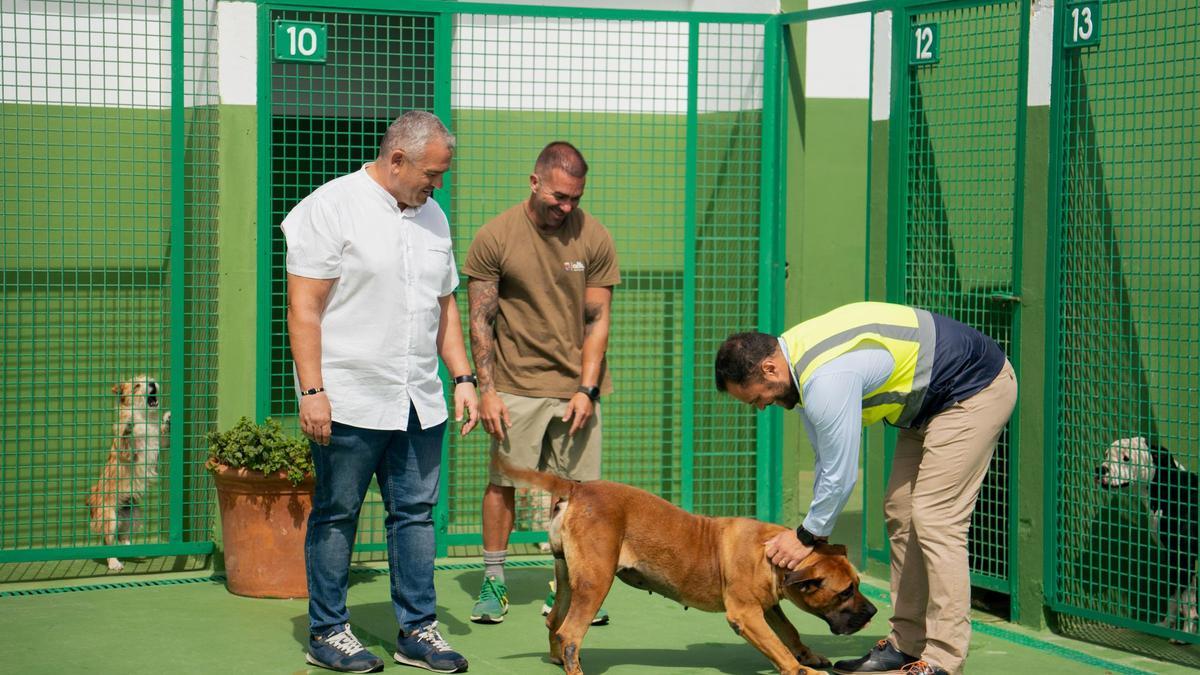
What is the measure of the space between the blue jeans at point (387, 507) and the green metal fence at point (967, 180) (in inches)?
105

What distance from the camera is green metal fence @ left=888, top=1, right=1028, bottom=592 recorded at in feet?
20.9

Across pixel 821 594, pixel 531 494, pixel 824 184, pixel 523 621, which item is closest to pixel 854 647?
pixel 821 594

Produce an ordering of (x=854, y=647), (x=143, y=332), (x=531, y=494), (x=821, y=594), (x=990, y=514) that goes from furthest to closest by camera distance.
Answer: (x=531, y=494) < (x=143, y=332) < (x=990, y=514) < (x=854, y=647) < (x=821, y=594)

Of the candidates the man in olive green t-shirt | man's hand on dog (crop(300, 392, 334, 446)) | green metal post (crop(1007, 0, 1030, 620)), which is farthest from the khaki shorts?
green metal post (crop(1007, 0, 1030, 620))

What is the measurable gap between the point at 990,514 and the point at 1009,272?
1133 millimetres

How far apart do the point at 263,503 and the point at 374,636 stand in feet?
3.16

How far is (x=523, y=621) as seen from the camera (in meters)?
6.10

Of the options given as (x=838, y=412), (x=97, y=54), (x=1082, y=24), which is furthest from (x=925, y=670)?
(x=97, y=54)

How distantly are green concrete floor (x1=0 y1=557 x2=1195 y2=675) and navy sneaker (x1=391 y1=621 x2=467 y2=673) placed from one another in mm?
62

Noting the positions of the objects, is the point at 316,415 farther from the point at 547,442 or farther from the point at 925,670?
the point at 925,670

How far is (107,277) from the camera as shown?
6.90 metres

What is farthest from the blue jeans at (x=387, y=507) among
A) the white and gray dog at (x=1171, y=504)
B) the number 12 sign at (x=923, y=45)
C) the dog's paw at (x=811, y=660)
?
the number 12 sign at (x=923, y=45)

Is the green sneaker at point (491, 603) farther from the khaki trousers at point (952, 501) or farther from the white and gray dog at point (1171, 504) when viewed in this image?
the white and gray dog at point (1171, 504)

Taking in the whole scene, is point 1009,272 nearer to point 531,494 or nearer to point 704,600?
point 704,600
